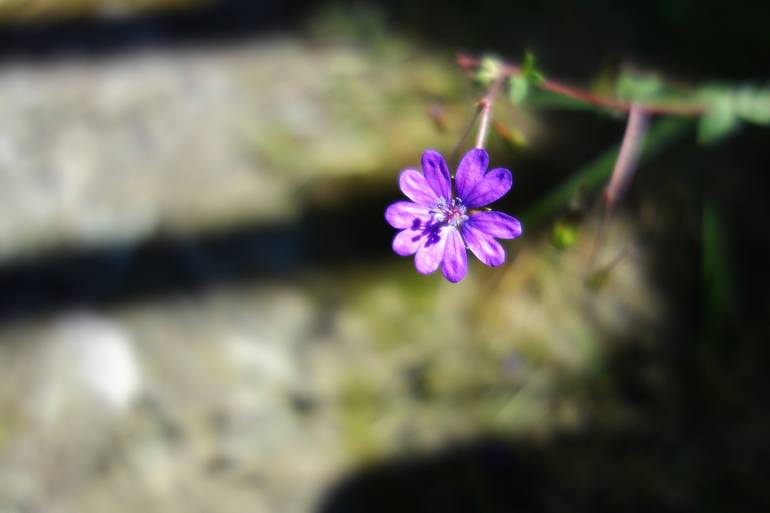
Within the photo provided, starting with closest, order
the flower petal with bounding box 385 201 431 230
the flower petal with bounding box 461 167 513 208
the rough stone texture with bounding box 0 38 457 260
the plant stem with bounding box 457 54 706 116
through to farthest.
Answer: the flower petal with bounding box 461 167 513 208 < the flower petal with bounding box 385 201 431 230 < the plant stem with bounding box 457 54 706 116 < the rough stone texture with bounding box 0 38 457 260

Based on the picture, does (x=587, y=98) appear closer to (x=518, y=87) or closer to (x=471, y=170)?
(x=518, y=87)

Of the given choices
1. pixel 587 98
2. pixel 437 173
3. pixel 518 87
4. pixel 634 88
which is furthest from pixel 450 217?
pixel 634 88

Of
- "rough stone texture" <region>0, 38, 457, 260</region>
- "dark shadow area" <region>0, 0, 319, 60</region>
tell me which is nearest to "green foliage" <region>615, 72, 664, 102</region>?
"rough stone texture" <region>0, 38, 457, 260</region>

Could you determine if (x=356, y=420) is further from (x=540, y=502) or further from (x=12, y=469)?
(x=12, y=469)

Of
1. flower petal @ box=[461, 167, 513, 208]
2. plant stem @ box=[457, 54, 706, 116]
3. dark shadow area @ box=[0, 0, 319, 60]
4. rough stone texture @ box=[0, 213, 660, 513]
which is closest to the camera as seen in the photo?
flower petal @ box=[461, 167, 513, 208]

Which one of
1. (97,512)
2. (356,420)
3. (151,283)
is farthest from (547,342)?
(97,512)

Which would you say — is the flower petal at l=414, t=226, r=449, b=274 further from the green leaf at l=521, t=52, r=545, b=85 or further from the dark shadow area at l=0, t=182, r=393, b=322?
the dark shadow area at l=0, t=182, r=393, b=322

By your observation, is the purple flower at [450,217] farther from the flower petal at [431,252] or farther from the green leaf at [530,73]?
the green leaf at [530,73]

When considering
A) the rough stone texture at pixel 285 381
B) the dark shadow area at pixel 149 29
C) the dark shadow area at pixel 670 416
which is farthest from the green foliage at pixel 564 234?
the dark shadow area at pixel 149 29
